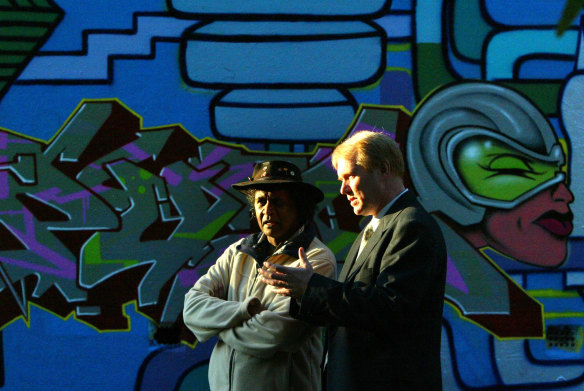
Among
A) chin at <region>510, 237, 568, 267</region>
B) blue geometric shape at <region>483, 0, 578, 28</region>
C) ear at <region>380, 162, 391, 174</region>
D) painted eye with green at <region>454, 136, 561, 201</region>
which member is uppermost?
blue geometric shape at <region>483, 0, 578, 28</region>

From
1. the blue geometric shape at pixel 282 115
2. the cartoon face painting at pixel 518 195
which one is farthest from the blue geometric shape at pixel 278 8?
the cartoon face painting at pixel 518 195

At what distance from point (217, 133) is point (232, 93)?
29 centimetres

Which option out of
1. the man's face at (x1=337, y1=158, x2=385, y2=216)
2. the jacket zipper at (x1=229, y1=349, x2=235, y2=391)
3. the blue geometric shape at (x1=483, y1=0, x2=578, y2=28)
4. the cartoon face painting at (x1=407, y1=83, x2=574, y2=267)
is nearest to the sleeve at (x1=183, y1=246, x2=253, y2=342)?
the jacket zipper at (x1=229, y1=349, x2=235, y2=391)

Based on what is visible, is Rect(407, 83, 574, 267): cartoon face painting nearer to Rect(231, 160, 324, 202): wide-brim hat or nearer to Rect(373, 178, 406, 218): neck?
Rect(231, 160, 324, 202): wide-brim hat

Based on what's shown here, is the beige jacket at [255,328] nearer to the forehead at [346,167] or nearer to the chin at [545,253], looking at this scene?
the forehead at [346,167]

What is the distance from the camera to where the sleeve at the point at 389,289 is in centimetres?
226

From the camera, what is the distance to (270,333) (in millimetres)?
2836

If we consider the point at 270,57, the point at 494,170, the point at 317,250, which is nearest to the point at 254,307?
the point at 317,250

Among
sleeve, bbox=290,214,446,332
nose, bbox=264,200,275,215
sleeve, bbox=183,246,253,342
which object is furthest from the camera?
nose, bbox=264,200,275,215

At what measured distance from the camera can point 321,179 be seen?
433cm

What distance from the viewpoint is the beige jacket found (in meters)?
2.87

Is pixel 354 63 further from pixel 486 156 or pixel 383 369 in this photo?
pixel 383 369

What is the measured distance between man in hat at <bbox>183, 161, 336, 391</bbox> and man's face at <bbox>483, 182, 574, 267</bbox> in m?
1.62

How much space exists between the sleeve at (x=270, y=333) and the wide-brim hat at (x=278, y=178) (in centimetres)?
57
